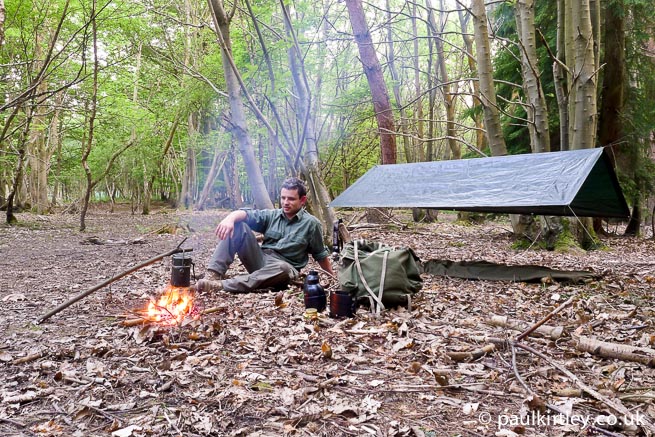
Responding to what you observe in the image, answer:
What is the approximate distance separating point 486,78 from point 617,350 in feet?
18.9

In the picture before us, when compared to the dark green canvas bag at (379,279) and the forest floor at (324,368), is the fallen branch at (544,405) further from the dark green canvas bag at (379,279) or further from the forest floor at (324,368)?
the dark green canvas bag at (379,279)

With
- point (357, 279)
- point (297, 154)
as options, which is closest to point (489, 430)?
point (357, 279)

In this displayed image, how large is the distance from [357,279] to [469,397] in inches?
54.2

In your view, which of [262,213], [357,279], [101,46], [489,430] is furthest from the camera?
[101,46]

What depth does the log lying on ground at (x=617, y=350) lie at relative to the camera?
204cm

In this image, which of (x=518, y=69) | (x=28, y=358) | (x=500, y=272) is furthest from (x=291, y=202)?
(x=518, y=69)

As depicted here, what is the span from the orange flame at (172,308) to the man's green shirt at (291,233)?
37.8 inches

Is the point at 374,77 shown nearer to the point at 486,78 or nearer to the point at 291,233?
the point at 486,78

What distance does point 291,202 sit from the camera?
146 inches

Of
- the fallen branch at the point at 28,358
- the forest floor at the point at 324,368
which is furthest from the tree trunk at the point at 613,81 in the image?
the fallen branch at the point at 28,358

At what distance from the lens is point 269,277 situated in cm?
359

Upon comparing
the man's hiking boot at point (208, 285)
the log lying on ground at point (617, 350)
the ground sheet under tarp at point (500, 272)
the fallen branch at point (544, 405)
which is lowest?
the fallen branch at point (544, 405)

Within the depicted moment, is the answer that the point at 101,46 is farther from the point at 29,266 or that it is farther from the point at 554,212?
the point at 554,212

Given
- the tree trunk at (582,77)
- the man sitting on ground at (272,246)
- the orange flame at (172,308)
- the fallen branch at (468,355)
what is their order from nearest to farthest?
the fallen branch at (468,355), the orange flame at (172,308), the man sitting on ground at (272,246), the tree trunk at (582,77)
